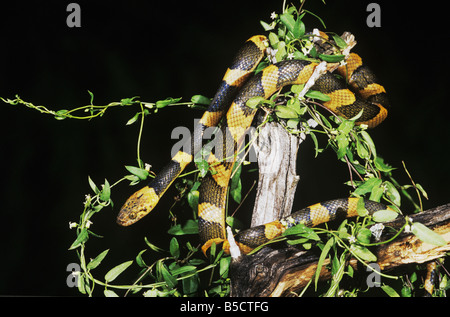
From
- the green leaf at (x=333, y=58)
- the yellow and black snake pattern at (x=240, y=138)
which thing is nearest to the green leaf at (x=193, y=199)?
the yellow and black snake pattern at (x=240, y=138)

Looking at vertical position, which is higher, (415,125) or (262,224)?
(415,125)

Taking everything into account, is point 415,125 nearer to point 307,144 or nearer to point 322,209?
point 307,144

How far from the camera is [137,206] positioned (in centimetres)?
148

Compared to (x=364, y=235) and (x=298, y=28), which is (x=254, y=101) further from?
(x=364, y=235)

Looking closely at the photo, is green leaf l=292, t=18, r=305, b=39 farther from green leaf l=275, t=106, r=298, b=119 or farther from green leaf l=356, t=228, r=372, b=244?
green leaf l=356, t=228, r=372, b=244

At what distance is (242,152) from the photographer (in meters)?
1.30

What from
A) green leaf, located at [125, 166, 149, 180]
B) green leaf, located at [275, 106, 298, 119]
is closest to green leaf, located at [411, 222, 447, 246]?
green leaf, located at [275, 106, 298, 119]

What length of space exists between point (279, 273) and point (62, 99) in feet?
4.22

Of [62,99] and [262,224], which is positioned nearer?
[262,224]

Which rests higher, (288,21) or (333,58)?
(288,21)

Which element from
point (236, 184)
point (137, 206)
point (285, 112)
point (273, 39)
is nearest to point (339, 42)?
point (273, 39)

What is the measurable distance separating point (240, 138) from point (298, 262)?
48cm
